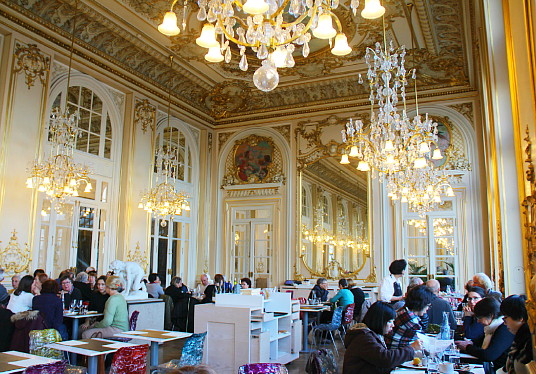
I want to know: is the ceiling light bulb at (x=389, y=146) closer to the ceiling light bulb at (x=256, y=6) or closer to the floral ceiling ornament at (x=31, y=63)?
the ceiling light bulb at (x=256, y=6)

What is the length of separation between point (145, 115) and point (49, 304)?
23.2 feet

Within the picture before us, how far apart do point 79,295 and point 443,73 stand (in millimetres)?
9658

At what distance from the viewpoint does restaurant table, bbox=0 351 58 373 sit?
3.66m

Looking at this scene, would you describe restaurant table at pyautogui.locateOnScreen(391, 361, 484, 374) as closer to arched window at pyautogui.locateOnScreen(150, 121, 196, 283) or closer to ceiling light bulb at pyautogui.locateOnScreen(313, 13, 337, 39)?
ceiling light bulb at pyautogui.locateOnScreen(313, 13, 337, 39)

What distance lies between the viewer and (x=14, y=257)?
8625mm

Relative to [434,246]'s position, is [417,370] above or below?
below

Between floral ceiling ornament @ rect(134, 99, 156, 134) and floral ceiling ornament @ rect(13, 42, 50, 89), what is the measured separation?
2591 millimetres

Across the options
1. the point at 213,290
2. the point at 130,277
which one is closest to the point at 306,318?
the point at 213,290

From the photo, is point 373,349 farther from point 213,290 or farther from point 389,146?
point 213,290

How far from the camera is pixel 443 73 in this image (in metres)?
12.1

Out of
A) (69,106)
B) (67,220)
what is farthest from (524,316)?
(69,106)

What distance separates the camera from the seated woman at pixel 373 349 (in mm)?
3326

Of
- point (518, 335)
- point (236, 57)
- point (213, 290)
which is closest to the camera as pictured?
point (518, 335)

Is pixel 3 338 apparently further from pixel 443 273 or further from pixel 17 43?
pixel 443 273
